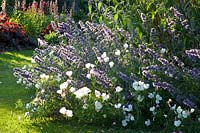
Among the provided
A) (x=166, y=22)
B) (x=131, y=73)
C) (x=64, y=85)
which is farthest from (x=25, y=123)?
(x=166, y=22)

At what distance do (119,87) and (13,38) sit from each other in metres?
6.81

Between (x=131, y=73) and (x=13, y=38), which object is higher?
(x=131, y=73)

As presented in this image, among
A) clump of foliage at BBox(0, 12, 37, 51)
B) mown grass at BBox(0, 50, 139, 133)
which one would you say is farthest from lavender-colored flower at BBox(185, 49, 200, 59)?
clump of foliage at BBox(0, 12, 37, 51)

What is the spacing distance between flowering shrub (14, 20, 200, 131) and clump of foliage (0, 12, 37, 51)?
5.53 m

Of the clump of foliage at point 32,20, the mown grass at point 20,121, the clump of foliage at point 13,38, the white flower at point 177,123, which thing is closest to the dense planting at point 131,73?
the white flower at point 177,123

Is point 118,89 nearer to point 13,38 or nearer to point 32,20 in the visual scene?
point 13,38

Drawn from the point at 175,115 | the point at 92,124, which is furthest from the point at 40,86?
the point at 175,115

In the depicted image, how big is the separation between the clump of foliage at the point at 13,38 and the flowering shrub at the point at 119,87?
5.53m

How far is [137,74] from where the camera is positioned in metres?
5.43

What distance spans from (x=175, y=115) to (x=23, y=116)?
71.5 inches

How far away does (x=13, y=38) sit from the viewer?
11.3 m

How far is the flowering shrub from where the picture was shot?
502 cm

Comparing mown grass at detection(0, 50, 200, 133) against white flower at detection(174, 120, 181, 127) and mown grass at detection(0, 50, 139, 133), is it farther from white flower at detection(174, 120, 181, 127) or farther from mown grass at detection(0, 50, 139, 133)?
white flower at detection(174, 120, 181, 127)

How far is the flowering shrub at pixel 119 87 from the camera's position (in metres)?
5.02
